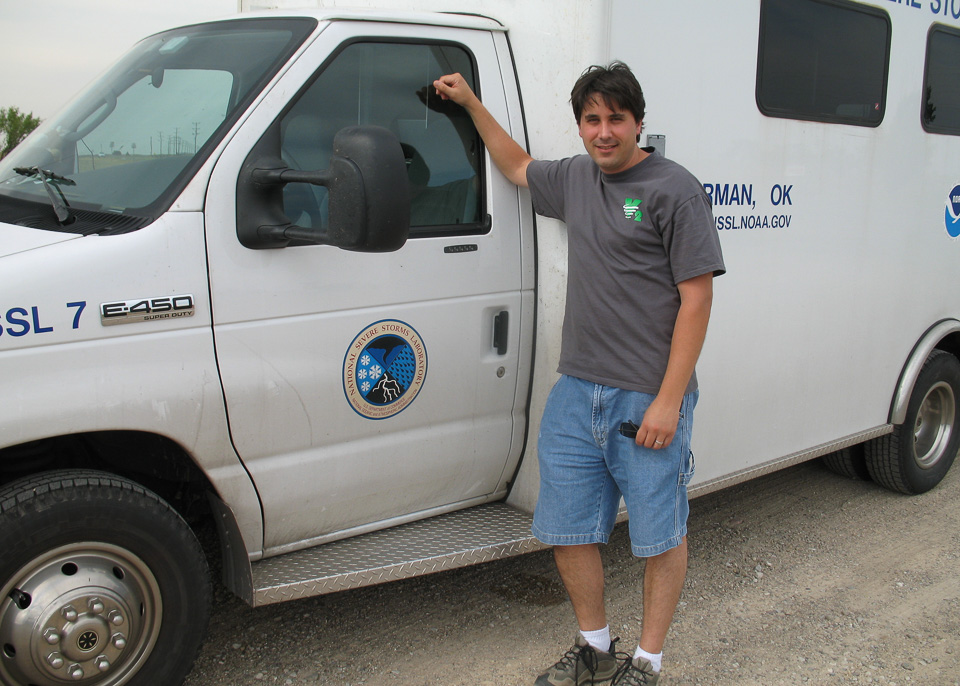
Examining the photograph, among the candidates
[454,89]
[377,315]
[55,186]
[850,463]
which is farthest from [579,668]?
[850,463]

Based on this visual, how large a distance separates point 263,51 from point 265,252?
68 centimetres

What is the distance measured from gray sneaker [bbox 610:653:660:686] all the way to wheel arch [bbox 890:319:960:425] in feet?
8.47

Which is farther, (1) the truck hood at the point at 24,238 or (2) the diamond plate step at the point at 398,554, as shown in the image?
(2) the diamond plate step at the point at 398,554

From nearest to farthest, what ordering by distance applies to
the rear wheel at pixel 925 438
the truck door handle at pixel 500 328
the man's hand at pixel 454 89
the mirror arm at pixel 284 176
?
the mirror arm at pixel 284 176 → the man's hand at pixel 454 89 → the truck door handle at pixel 500 328 → the rear wheel at pixel 925 438

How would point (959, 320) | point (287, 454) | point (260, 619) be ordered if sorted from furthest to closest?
point (959, 320), point (260, 619), point (287, 454)

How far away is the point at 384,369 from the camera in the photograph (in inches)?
122

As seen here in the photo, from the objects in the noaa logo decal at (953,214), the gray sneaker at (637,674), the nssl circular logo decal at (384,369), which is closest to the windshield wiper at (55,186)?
the nssl circular logo decal at (384,369)

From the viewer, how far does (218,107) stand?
111 inches

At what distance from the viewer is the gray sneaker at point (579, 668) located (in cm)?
316

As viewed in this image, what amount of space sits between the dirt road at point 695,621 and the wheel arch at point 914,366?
0.65 m

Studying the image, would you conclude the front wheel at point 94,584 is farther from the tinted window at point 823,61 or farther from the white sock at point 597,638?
the tinted window at point 823,61

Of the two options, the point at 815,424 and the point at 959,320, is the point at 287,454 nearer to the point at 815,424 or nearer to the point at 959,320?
the point at 815,424

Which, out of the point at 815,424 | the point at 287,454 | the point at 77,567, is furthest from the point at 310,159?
the point at 815,424

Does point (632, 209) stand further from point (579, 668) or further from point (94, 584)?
point (94, 584)
